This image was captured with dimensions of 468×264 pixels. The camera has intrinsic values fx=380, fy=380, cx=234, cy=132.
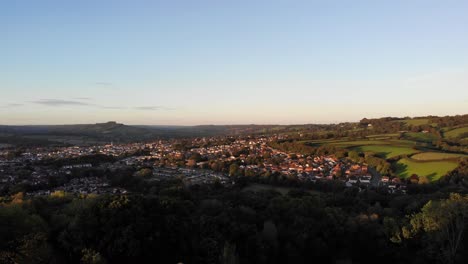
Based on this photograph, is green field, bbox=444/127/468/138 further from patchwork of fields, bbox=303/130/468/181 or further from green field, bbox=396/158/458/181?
green field, bbox=396/158/458/181

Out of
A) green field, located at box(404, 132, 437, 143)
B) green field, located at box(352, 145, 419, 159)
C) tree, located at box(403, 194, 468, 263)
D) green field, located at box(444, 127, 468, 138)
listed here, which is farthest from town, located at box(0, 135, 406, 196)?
green field, located at box(444, 127, 468, 138)

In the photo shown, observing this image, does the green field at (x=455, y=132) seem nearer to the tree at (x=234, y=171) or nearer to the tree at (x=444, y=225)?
the tree at (x=234, y=171)

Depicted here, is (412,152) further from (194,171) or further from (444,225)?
(444,225)

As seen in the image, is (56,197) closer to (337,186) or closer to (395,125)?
(337,186)

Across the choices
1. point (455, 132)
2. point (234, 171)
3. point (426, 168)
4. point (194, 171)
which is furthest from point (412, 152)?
point (194, 171)

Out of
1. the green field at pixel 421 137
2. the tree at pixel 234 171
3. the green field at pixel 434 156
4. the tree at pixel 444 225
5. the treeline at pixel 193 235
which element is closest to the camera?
the treeline at pixel 193 235

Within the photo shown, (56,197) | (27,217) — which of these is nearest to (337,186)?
(56,197)

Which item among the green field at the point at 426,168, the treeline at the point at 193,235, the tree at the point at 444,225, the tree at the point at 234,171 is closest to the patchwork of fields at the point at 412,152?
the green field at the point at 426,168
